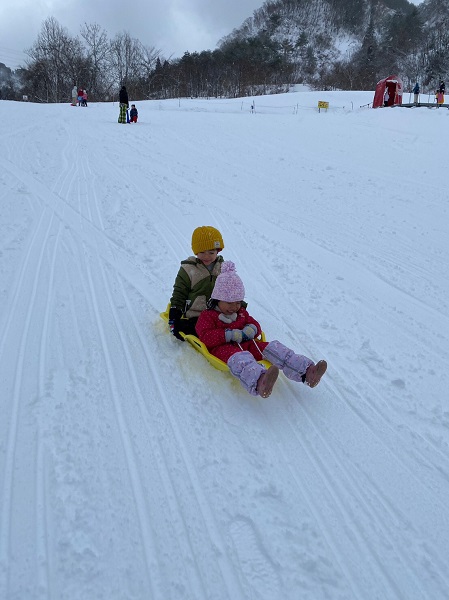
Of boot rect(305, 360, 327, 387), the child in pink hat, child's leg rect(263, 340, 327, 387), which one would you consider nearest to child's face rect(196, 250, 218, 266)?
the child in pink hat

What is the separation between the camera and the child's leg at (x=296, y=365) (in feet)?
9.43

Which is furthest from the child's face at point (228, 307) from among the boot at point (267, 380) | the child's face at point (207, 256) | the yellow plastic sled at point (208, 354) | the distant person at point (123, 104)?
the distant person at point (123, 104)

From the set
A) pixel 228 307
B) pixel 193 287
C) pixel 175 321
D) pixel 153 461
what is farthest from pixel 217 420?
pixel 193 287

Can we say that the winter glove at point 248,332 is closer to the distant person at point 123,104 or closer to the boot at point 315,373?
the boot at point 315,373

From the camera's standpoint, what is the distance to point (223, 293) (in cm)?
319

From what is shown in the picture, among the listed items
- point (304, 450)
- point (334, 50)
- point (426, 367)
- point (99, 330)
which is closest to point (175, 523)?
point (304, 450)

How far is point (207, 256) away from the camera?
3742mm

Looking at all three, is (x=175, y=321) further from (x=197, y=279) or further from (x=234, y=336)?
(x=234, y=336)

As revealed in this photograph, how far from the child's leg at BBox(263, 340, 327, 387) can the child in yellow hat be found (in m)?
0.83

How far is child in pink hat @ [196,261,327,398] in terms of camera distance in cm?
287

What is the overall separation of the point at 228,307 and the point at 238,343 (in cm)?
29

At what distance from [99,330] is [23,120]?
1562 centimetres

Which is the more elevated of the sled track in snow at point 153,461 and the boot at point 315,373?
the boot at point 315,373

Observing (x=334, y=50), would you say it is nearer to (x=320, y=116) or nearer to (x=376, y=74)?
(x=376, y=74)
